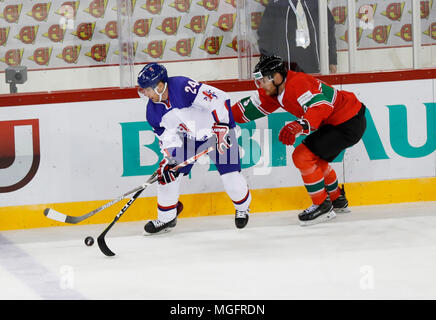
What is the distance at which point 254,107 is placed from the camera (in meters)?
4.62

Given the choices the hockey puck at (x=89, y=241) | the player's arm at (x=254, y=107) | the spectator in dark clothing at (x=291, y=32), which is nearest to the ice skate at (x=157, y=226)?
the hockey puck at (x=89, y=241)

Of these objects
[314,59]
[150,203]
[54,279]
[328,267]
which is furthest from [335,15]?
[54,279]

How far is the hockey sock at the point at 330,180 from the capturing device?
184 inches

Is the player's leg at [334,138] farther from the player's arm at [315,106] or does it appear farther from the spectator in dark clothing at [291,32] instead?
the spectator in dark clothing at [291,32]

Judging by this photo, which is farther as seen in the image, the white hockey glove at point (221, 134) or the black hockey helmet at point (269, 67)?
the black hockey helmet at point (269, 67)

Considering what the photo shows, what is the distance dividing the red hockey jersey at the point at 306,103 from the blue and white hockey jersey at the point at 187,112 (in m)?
0.30

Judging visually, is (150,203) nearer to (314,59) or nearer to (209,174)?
(209,174)

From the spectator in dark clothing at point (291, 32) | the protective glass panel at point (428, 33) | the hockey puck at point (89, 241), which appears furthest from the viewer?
the protective glass panel at point (428, 33)

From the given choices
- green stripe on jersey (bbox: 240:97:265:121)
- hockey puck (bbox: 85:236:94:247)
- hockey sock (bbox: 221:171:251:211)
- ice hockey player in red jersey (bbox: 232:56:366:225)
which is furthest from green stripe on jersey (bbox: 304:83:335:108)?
hockey puck (bbox: 85:236:94:247)

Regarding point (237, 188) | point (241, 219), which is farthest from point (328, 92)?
point (241, 219)

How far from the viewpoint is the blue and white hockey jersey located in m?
4.23

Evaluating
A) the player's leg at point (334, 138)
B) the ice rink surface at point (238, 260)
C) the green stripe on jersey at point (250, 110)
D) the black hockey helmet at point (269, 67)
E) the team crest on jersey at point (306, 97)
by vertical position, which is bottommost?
the ice rink surface at point (238, 260)

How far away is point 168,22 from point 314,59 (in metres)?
0.95

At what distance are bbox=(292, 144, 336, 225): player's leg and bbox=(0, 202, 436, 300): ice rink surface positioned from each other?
6cm
